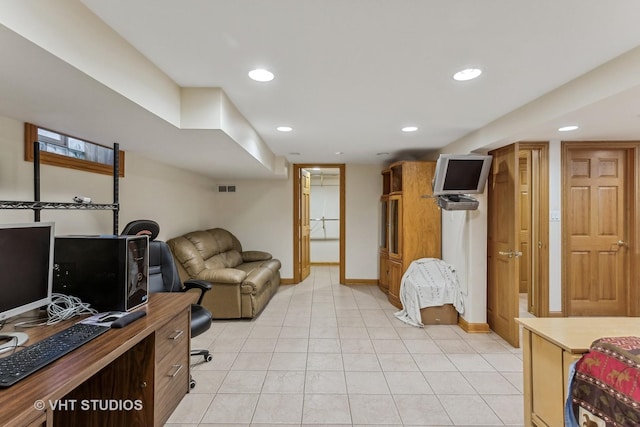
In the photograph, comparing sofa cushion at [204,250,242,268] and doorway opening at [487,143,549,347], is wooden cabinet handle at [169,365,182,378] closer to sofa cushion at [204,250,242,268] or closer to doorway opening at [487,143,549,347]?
sofa cushion at [204,250,242,268]

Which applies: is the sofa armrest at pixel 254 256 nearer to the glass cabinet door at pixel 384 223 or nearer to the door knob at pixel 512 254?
the glass cabinet door at pixel 384 223


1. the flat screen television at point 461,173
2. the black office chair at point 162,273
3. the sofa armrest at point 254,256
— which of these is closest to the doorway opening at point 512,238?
the flat screen television at point 461,173

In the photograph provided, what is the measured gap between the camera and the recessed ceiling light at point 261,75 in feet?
6.15

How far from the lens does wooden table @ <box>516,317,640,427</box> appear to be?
4.84 ft

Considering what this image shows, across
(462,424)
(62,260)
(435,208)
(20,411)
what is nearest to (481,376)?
(462,424)

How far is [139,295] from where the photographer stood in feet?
6.01

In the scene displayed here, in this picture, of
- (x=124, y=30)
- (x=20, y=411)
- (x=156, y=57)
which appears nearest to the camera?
(x=20, y=411)

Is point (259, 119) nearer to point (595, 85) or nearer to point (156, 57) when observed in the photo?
point (156, 57)

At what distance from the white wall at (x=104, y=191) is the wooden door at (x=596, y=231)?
472cm

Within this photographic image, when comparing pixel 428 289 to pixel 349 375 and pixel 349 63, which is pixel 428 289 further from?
pixel 349 63

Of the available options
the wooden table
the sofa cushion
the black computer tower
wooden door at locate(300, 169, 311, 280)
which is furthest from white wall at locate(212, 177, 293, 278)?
the wooden table

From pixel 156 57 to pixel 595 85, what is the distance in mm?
2594

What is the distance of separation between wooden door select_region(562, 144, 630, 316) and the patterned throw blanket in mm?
2868

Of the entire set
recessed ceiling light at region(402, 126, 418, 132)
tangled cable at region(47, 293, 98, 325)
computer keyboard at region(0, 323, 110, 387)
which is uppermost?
recessed ceiling light at region(402, 126, 418, 132)
